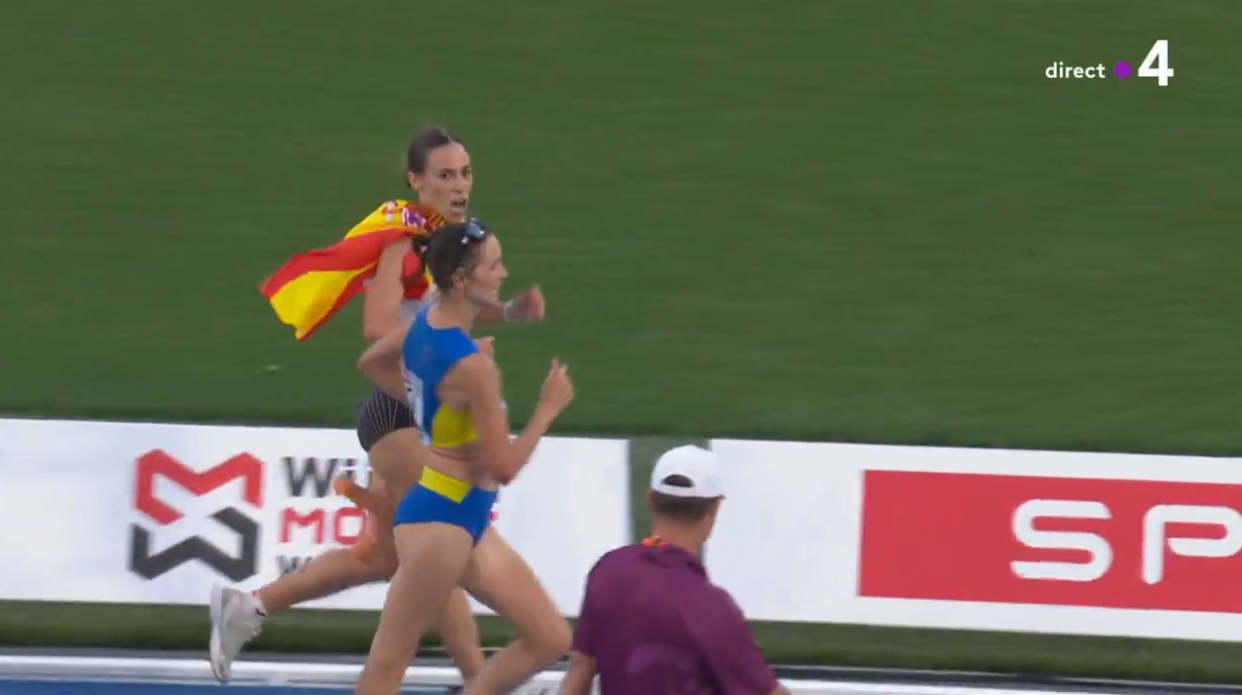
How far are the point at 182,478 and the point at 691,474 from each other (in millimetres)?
4179

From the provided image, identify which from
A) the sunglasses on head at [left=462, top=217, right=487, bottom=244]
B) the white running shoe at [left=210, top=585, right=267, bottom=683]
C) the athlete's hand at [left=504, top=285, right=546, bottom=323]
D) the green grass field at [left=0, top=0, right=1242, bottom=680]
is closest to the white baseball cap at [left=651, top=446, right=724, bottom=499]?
the sunglasses on head at [left=462, top=217, right=487, bottom=244]

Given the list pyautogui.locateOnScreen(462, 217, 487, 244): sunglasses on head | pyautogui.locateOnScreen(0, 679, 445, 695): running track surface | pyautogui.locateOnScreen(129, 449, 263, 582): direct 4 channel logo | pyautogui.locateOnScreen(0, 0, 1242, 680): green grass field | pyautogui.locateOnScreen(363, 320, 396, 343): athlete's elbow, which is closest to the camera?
pyautogui.locateOnScreen(462, 217, 487, 244): sunglasses on head

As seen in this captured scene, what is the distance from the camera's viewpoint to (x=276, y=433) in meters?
8.41

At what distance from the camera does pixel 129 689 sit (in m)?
7.91

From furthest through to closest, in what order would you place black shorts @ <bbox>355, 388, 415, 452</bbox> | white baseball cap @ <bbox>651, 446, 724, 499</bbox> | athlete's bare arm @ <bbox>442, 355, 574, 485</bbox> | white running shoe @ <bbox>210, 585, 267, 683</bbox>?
white running shoe @ <bbox>210, 585, 267, 683</bbox> < black shorts @ <bbox>355, 388, 415, 452</bbox> < athlete's bare arm @ <bbox>442, 355, 574, 485</bbox> < white baseball cap @ <bbox>651, 446, 724, 499</bbox>

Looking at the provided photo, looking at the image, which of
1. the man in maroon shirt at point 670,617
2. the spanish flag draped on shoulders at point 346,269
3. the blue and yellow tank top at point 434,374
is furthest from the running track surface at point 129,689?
the man in maroon shirt at point 670,617

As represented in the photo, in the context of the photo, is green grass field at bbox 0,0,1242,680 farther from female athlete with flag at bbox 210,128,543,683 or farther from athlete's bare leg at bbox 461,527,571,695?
athlete's bare leg at bbox 461,527,571,695

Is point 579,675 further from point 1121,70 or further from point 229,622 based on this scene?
point 1121,70

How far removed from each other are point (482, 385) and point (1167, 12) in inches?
353

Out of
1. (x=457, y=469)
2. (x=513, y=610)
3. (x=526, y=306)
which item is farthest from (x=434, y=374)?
(x=513, y=610)

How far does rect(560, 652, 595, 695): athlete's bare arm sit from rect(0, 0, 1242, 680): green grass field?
5.22 metres

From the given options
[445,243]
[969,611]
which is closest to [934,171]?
[969,611]

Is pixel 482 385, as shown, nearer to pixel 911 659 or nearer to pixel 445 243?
pixel 445 243

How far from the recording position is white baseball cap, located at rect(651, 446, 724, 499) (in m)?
4.86
